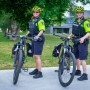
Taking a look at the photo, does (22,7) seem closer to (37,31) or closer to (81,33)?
(37,31)

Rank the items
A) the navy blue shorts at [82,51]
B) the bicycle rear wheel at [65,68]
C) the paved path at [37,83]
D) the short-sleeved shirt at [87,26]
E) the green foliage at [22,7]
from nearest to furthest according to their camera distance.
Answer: the paved path at [37,83] → the bicycle rear wheel at [65,68] → the short-sleeved shirt at [87,26] → the navy blue shorts at [82,51] → the green foliage at [22,7]

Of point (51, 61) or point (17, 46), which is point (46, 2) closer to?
point (51, 61)

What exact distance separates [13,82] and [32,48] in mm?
938

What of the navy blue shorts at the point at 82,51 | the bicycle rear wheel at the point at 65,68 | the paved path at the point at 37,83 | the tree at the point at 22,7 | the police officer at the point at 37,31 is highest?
the tree at the point at 22,7

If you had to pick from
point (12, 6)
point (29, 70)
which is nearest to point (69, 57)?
point (29, 70)

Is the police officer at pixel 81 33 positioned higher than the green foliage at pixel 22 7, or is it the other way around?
the green foliage at pixel 22 7

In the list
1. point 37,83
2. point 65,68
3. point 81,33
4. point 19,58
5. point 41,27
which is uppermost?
point 41,27

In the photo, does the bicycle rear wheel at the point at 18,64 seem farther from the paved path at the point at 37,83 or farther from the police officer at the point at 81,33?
the police officer at the point at 81,33

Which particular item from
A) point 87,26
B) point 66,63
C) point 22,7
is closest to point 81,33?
point 87,26

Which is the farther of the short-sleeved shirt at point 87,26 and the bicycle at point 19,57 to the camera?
the short-sleeved shirt at point 87,26

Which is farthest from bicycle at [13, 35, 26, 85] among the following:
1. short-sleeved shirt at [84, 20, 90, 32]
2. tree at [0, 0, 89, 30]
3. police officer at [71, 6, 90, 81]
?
tree at [0, 0, 89, 30]

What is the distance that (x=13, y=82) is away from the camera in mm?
6535

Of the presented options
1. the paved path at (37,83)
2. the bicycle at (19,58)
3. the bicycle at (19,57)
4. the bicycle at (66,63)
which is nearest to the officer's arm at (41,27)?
the bicycle at (19,57)

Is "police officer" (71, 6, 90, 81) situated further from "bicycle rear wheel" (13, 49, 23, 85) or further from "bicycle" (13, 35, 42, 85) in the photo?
"bicycle rear wheel" (13, 49, 23, 85)
